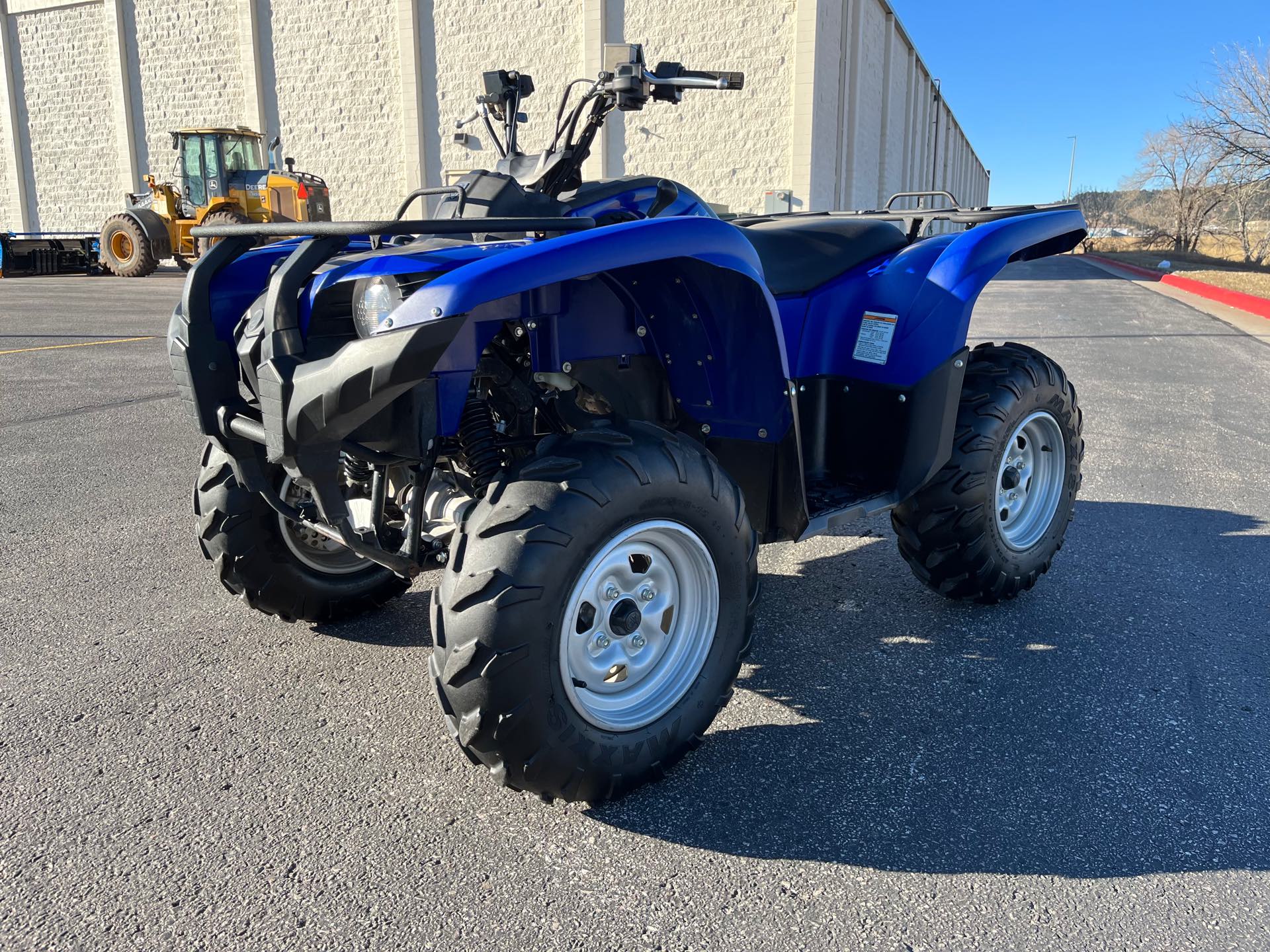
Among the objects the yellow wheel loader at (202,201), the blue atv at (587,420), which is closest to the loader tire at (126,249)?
the yellow wheel loader at (202,201)

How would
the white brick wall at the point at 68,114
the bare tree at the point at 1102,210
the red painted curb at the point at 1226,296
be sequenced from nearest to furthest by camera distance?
the red painted curb at the point at 1226,296
the white brick wall at the point at 68,114
the bare tree at the point at 1102,210

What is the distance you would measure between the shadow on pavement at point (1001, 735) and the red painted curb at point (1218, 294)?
1560cm

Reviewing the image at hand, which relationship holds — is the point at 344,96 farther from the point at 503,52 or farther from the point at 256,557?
the point at 256,557

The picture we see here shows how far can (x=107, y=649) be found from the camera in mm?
3463

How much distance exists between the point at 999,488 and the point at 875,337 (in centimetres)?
87

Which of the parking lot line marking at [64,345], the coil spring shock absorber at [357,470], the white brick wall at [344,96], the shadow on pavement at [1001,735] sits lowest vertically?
the shadow on pavement at [1001,735]

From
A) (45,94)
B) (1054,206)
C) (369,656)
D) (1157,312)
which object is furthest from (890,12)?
(369,656)

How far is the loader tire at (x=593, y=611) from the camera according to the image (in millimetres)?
2293

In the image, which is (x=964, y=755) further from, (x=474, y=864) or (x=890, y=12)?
(x=890, y=12)

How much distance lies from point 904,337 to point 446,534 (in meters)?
1.75

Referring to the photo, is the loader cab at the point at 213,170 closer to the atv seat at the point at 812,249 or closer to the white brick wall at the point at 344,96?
the white brick wall at the point at 344,96

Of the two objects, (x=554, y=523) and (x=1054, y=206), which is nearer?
(x=554, y=523)

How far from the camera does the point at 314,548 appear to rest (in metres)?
3.52

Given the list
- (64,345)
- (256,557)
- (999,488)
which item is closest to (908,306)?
(999,488)
